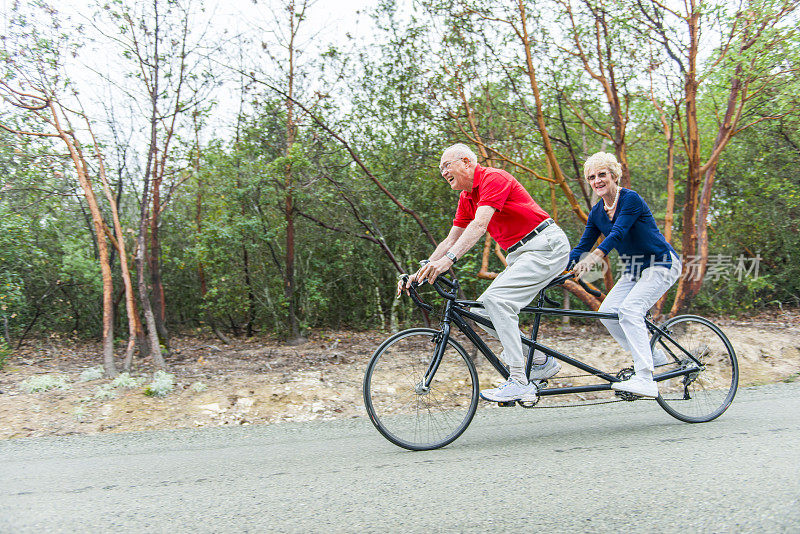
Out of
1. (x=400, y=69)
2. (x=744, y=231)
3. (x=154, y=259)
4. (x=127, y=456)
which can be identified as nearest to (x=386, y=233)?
(x=400, y=69)

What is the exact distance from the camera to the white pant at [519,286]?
4281 mm

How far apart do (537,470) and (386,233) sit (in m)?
8.44

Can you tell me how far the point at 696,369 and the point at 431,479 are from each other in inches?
113

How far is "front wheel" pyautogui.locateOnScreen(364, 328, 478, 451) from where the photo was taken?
4.21m

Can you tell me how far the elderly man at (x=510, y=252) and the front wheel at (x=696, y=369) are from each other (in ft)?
3.88

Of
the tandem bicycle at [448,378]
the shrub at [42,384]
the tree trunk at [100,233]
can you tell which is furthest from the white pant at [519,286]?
the tree trunk at [100,233]

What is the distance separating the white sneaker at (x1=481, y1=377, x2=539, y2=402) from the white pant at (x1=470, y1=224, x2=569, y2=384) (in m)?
0.06

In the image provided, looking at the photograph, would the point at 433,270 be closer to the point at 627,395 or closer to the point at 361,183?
the point at 627,395

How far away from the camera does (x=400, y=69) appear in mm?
9938

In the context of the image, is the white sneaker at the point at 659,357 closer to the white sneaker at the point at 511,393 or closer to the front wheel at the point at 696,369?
the front wheel at the point at 696,369

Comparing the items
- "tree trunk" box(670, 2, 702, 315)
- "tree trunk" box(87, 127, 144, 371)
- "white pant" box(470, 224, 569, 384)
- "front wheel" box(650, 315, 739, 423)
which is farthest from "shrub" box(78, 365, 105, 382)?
"tree trunk" box(670, 2, 702, 315)

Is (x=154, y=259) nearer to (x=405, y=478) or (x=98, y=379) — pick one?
(x=98, y=379)

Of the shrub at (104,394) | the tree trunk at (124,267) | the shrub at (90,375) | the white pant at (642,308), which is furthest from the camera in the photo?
the tree trunk at (124,267)

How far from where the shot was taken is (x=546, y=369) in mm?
4566
